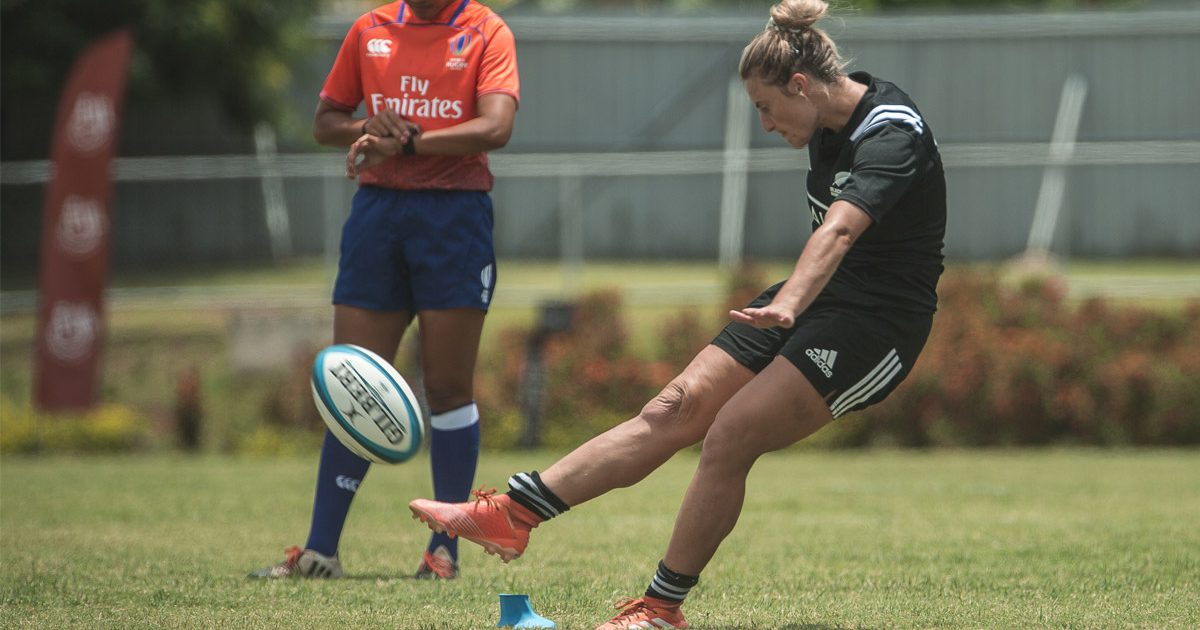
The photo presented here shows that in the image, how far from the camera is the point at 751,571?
6.20 metres

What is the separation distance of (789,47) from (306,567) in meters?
2.92

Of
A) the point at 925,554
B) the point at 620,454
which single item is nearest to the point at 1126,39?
the point at 925,554

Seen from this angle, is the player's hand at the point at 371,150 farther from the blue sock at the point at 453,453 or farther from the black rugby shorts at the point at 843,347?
the black rugby shorts at the point at 843,347

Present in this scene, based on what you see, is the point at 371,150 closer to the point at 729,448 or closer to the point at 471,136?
the point at 471,136

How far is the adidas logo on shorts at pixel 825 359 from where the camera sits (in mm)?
4574

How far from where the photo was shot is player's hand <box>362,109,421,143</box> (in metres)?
5.68

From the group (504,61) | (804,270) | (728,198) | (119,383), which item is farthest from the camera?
(728,198)

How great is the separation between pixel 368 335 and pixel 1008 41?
18359mm

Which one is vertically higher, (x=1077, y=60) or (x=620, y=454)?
(x=1077, y=60)

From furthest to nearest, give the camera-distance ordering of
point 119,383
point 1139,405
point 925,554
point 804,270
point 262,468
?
point 119,383
point 1139,405
point 262,468
point 925,554
point 804,270

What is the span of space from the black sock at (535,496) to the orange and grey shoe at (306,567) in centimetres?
160

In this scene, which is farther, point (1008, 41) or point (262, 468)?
point (1008, 41)

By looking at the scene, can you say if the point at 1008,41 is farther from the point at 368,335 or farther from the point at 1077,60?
the point at 368,335

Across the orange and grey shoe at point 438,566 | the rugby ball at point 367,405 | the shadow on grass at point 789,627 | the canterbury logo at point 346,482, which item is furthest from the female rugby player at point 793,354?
the canterbury logo at point 346,482
